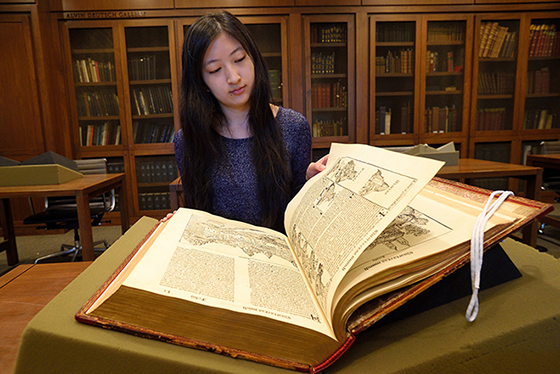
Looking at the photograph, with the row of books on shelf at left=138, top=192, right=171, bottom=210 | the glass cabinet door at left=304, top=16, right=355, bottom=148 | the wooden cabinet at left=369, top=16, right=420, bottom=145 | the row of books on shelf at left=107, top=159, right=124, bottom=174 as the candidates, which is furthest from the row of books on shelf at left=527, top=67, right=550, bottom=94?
the row of books on shelf at left=107, top=159, right=124, bottom=174

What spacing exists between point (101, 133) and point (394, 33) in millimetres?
3178

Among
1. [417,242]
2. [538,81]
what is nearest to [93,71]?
[417,242]

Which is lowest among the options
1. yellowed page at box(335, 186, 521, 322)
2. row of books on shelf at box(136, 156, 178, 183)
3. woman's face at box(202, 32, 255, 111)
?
row of books on shelf at box(136, 156, 178, 183)

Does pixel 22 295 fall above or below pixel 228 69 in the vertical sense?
below

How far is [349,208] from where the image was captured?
1.49 feet

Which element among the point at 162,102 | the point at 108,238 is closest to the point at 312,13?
the point at 162,102

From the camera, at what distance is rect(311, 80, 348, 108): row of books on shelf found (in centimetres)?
355

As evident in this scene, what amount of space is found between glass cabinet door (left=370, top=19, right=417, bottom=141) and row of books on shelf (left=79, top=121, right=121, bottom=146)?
2.66 meters

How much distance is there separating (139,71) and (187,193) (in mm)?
2960

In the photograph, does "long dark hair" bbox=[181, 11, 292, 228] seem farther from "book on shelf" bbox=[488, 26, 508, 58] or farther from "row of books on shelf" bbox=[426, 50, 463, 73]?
"book on shelf" bbox=[488, 26, 508, 58]

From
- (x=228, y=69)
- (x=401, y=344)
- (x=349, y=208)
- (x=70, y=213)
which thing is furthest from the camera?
(x=70, y=213)

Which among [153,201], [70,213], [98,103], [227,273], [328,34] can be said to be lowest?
[153,201]

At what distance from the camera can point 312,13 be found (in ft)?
11.0

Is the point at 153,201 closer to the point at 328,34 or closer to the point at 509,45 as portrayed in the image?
the point at 328,34
